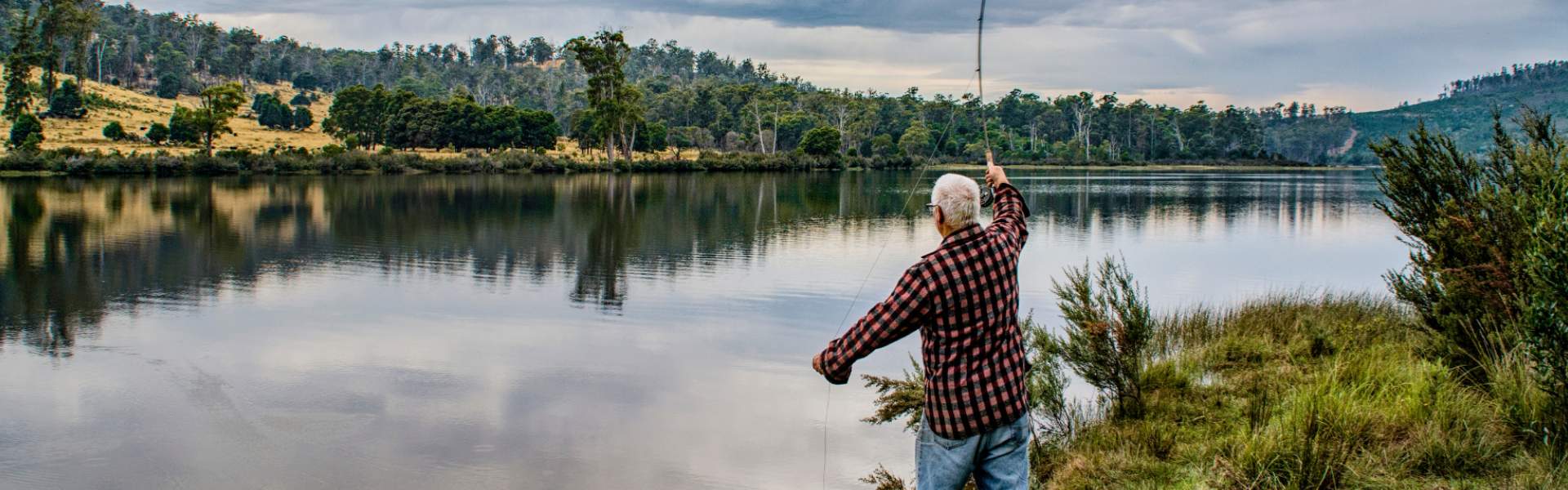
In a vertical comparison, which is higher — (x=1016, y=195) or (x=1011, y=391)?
(x=1016, y=195)

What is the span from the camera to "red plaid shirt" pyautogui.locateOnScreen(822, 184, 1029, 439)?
3.69m

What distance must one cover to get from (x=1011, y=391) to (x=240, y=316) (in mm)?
14591

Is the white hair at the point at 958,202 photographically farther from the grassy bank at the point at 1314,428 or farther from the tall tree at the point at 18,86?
the tall tree at the point at 18,86

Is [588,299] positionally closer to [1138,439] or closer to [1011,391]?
[1138,439]

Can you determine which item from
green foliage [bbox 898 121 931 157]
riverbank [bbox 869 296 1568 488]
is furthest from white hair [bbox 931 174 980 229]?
green foliage [bbox 898 121 931 157]

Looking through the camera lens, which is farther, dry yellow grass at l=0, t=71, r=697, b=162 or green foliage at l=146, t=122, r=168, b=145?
green foliage at l=146, t=122, r=168, b=145

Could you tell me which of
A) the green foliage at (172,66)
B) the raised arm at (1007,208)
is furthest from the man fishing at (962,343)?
the green foliage at (172,66)

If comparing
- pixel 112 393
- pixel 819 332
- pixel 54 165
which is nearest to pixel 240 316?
pixel 112 393

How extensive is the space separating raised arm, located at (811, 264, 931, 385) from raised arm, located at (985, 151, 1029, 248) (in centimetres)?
55

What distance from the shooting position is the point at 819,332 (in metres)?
14.5

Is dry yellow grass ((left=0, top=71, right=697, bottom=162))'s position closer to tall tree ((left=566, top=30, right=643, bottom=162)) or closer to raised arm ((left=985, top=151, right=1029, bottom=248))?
tall tree ((left=566, top=30, right=643, bottom=162))

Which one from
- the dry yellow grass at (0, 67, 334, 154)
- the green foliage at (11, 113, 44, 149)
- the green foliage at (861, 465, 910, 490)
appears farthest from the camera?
the dry yellow grass at (0, 67, 334, 154)

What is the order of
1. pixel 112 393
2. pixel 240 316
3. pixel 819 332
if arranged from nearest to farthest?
pixel 112 393, pixel 819 332, pixel 240 316

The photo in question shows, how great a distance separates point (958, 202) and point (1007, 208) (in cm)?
85
